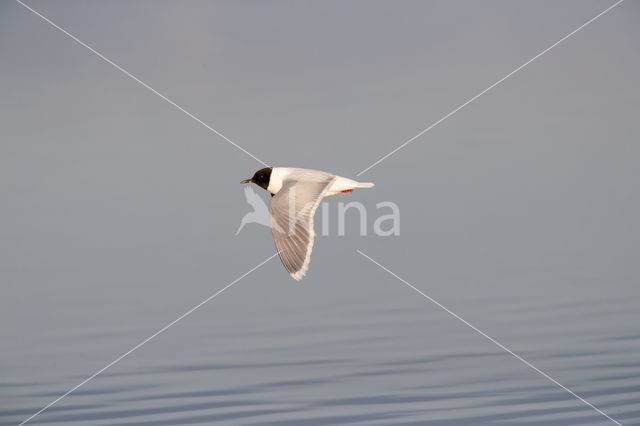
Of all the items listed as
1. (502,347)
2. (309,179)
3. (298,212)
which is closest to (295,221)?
(298,212)

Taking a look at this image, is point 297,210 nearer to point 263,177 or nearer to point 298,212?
point 298,212

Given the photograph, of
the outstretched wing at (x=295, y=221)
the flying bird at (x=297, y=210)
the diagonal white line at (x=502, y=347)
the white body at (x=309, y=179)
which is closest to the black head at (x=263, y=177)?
the white body at (x=309, y=179)

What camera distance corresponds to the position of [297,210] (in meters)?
7.16

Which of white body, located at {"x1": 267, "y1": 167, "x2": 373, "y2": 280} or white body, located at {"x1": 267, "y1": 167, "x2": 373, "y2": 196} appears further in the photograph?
white body, located at {"x1": 267, "y1": 167, "x2": 373, "y2": 196}

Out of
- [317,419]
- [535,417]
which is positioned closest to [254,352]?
[317,419]

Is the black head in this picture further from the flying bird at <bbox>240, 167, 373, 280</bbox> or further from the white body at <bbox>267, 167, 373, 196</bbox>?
the flying bird at <bbox>240, 167, 373, 280</bbox>

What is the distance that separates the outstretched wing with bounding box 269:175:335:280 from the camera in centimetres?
681

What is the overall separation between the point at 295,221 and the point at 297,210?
98 mm

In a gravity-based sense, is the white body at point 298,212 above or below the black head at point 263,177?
below

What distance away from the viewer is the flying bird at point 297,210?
6.84 metres

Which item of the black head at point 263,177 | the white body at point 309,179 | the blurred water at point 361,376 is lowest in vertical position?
the blurred water at point 361,376

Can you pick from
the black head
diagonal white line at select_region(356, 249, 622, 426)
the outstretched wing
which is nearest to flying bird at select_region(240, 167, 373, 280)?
the outstretched wing

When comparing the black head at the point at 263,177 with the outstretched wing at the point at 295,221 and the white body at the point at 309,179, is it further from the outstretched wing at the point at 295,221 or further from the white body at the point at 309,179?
the outstretched wing at the point at 295,221

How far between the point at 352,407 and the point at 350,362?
0.71 meters
